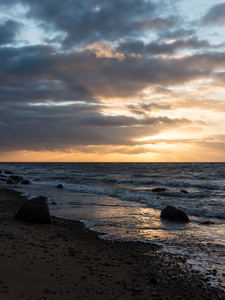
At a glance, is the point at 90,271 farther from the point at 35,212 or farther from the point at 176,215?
the point at 176,215

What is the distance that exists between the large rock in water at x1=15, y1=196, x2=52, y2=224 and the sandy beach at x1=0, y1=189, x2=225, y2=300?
1971 mm

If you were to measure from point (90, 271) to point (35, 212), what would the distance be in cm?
587

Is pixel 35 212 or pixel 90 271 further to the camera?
pixel 35 212

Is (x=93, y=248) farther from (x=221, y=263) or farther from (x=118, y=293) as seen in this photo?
(x=221, y=263)

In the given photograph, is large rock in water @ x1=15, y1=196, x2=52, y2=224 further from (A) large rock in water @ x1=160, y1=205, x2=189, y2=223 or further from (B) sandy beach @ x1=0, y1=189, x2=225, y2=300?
(A) large rock in water @ x1=160, y1=205, x2=189, y2=223

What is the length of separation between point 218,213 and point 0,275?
1305cm

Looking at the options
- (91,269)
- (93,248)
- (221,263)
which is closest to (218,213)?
(221,263)

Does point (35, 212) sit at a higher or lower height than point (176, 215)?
higher

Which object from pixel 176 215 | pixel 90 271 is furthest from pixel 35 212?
pixel 176 215

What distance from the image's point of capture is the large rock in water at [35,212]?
38.0 feet

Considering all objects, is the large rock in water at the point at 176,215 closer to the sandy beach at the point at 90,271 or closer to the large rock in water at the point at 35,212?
the sandy beach at the point at 90,271

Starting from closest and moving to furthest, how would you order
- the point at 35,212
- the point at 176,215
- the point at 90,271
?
the point at 90,271
the point at 35,212
the point at 176,215

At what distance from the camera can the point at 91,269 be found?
21.6 ft

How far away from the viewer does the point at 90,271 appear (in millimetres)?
6461
